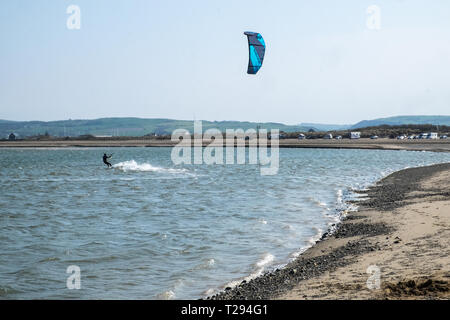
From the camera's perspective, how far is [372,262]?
861 centimetres

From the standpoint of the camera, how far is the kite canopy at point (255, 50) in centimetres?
1565

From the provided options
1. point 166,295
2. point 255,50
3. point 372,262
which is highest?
point 255,50

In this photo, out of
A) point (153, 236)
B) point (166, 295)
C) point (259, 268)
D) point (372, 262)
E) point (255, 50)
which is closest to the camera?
point (166, 295)

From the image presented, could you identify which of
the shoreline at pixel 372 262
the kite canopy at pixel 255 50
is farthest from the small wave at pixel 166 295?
the kite canopy at pixel 255 50

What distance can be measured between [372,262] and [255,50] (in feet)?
29.7

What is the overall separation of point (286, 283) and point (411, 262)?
202cm

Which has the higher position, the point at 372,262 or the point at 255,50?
the point at 255,50

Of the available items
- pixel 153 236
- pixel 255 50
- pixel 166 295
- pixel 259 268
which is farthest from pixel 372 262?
pixel 255 50

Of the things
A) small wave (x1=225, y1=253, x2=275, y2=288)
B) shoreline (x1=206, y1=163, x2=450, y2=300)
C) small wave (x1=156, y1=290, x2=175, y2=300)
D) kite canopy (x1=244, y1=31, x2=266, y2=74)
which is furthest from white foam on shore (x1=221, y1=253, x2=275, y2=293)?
kite canopy (x1=244, y1=31, x2=266, y2=74)

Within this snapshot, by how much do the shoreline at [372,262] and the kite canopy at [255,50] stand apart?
516 cm

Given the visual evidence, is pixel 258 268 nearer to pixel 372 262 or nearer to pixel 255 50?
pixel 372 262

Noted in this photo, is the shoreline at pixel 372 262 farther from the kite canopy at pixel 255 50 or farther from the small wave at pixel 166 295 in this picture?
the kite canopy at pixel 255 50
